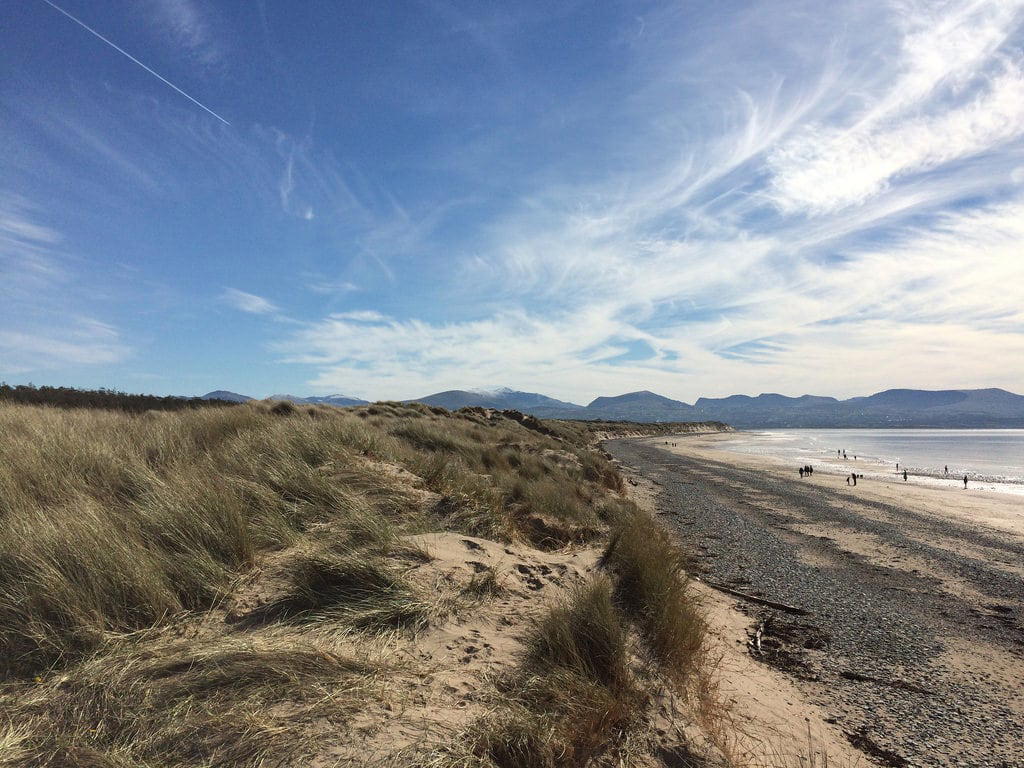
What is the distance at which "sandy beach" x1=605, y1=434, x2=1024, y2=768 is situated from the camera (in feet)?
13.8

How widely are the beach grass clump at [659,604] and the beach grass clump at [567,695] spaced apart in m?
0.63

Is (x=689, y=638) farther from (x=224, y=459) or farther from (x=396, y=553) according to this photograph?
(x=224, y=459)

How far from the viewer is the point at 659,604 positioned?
4.68 m

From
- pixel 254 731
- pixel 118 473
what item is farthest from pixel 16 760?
pixel 118 473

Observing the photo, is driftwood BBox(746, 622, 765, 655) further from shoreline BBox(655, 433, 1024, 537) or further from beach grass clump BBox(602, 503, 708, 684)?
shoreline BBox(655, 433, 1024, 537)

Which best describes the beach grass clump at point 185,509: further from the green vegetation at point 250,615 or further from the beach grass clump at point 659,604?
the beach grass clump at point 659,604

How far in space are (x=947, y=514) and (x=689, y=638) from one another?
56.4ft

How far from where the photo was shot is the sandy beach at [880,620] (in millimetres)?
4219

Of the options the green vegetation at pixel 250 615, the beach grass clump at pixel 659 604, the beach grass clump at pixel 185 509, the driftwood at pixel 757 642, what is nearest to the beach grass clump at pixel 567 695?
the green vegetation at pixel 250 615

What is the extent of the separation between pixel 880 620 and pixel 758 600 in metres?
1.57

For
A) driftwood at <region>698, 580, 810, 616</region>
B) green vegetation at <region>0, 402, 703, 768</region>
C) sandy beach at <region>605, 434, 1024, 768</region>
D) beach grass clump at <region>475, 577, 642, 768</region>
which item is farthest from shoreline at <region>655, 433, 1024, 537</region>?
beach grass clump at <region>475, 577, 642, 768</region>

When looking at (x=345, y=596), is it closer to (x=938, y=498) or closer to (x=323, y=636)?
(x=323, y=636)

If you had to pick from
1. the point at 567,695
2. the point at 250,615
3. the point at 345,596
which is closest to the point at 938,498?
the point at 567,695

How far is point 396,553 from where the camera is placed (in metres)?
4.75
